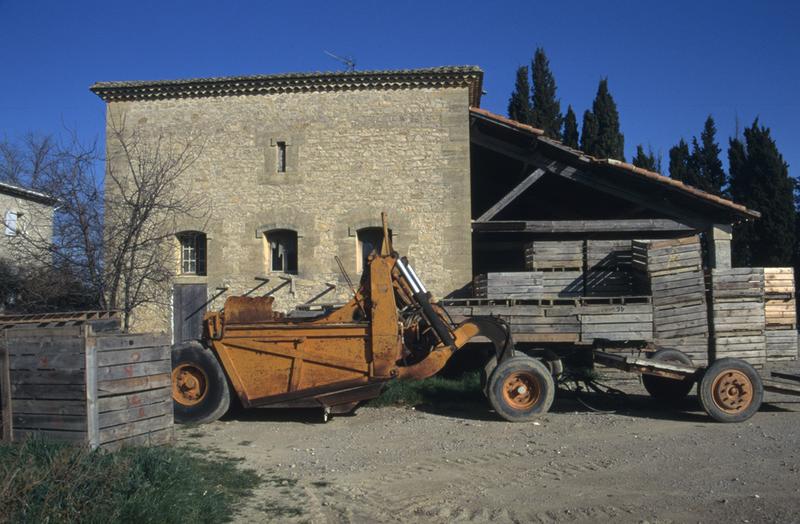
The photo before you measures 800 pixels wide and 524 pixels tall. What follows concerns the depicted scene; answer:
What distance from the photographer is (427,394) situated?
35.9 feet

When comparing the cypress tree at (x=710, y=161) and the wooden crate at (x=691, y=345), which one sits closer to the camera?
the wooden crate at (x=691, y=345)

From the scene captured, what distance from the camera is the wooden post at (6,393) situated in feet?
21.2

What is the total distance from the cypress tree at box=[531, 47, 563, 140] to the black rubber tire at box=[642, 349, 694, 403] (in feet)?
56.0

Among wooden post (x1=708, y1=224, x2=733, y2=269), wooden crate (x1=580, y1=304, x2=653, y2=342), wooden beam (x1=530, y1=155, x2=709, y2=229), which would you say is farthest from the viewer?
wooden beam (x1=530, y1=155, x2=709, y2=229)

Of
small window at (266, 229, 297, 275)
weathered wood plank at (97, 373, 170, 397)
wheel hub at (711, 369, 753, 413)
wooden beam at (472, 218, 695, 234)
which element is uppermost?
wooden beam at (472, 218, 695, 234)

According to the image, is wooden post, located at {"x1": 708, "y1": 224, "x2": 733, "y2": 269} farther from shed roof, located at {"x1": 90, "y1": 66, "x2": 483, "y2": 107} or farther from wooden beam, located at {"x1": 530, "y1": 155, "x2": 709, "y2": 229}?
shed roof, located at {"x1": 90, "y1": 66, "x2": 483, "y2": 107}

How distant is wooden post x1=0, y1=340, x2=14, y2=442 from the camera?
6.45 metres

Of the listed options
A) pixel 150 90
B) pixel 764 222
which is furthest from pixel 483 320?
pixel 764 222

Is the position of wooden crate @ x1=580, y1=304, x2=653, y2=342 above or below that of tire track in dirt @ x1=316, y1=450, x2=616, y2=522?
above

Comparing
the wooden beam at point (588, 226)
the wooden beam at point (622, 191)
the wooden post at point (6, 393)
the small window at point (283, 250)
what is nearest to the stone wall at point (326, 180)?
the small window at point (283, 250)

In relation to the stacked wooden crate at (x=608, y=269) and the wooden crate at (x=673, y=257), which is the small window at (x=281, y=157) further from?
the wooden crate at (x=673, y=257)

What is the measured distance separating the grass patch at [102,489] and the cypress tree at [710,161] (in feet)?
92.9

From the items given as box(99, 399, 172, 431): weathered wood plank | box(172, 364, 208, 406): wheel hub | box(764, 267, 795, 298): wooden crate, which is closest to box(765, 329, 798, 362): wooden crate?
box(764, 267, 795, 298): wooden crate

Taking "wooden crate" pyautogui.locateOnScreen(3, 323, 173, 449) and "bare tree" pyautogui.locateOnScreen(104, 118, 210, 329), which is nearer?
"wooden crate" pyautogui.locateOnScreen(3, 323, 173, 449)
